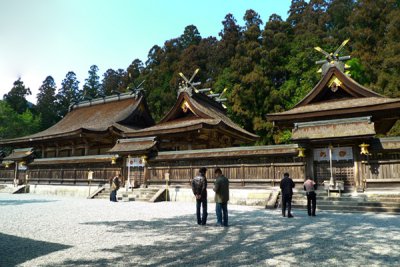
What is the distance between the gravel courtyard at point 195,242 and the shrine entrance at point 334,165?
5133 millimetres

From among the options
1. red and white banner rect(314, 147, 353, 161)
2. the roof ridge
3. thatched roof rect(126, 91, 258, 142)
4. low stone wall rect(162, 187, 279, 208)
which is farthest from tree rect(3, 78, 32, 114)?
red and white banner rect(314, 147, 353, 161)

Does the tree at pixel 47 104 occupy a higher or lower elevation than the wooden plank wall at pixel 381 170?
higher

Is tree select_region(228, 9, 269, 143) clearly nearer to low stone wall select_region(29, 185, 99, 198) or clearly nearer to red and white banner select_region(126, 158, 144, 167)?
red and white banner select_region(126, 158, 144, 167)


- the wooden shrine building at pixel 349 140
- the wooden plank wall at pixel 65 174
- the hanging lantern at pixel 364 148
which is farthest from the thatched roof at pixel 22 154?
the hanging lantern at pixel 364 148

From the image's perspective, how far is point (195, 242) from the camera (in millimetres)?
7094

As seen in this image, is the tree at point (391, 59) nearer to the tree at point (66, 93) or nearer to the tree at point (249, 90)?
the tree at point (249, 90)

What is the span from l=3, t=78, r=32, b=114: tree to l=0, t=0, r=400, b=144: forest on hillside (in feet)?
57.0

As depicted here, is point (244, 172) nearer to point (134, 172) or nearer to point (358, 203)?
point (358, 203)

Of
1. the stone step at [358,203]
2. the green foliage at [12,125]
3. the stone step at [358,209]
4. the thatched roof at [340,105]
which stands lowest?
the stone step at [358,209]

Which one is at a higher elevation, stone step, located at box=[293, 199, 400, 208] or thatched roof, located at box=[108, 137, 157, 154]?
thatched roof, located at box=[108, 137, 157, 154]

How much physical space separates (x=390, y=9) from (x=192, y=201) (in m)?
40.9

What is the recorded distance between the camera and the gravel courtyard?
556 cm

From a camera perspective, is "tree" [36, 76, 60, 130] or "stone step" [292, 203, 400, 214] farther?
"tree" [36, 76, 60, 130]

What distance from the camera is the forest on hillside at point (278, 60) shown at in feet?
121
